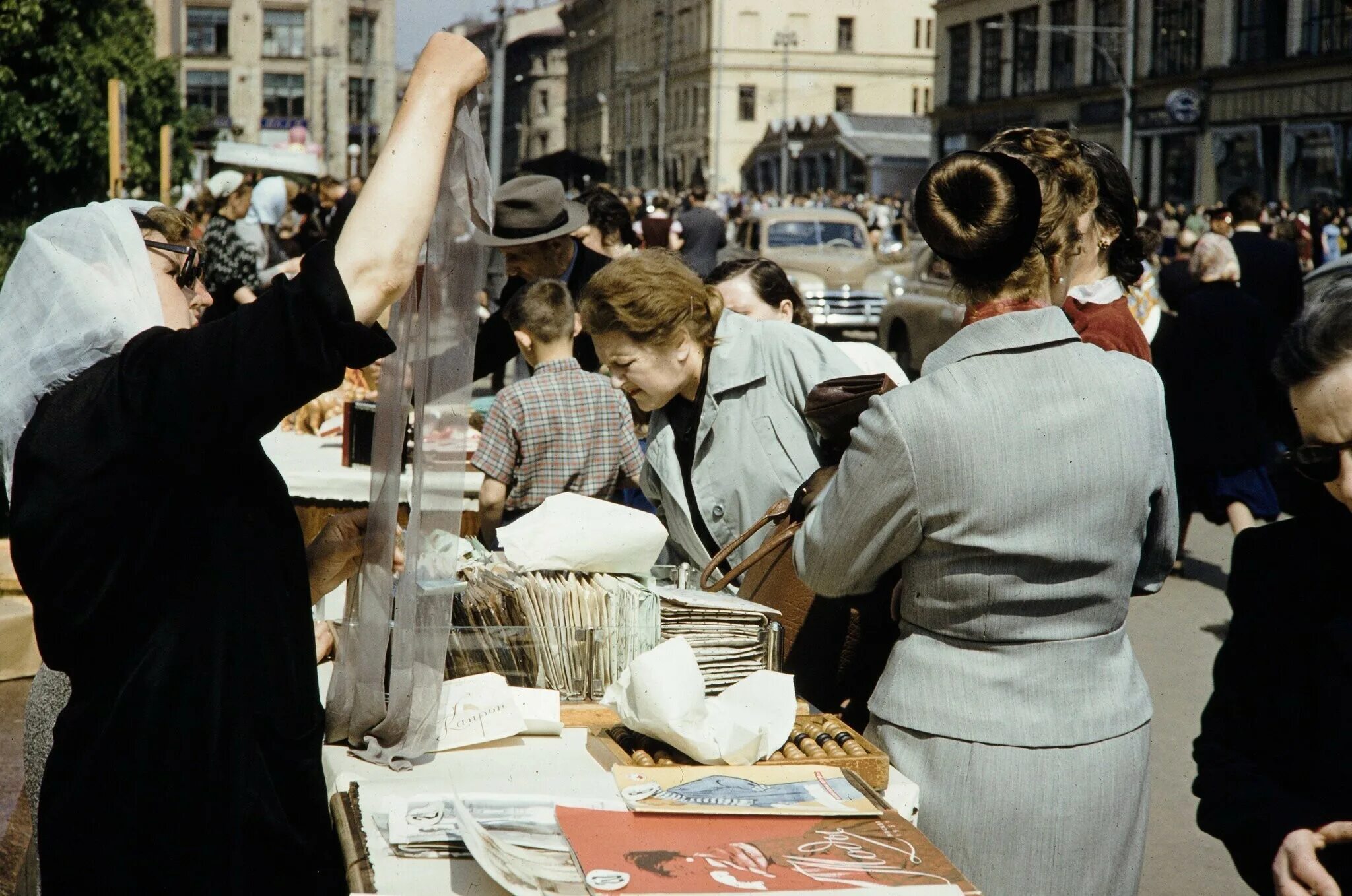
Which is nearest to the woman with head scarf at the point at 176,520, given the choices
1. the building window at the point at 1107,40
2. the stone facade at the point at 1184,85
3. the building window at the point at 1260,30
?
the stone facade at the point at 1184,85

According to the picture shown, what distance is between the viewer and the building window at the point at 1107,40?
149 feet

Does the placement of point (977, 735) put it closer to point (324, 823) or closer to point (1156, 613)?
point (324, 823)

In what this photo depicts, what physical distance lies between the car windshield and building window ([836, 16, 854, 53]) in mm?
24792

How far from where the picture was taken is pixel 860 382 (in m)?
2.84

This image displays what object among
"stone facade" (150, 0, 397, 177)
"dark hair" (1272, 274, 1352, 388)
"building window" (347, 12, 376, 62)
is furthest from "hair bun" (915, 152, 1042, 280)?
"stone facade" (150, 0, 397, 177)

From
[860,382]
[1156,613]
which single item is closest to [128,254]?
[860,382]

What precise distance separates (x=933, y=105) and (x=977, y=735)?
58372mm

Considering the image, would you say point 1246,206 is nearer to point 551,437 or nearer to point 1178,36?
point 551,437

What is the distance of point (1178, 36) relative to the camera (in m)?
42.3

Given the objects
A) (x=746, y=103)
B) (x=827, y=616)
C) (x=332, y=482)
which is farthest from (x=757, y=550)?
(x=746, y=103)

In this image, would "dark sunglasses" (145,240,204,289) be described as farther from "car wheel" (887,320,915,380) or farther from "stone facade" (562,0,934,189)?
"stone facade" (562,0,934,189)

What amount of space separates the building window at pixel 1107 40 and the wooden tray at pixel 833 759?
151ft

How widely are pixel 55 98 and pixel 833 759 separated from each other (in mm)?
13771

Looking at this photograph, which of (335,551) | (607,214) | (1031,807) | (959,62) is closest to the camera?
(1031,807)
